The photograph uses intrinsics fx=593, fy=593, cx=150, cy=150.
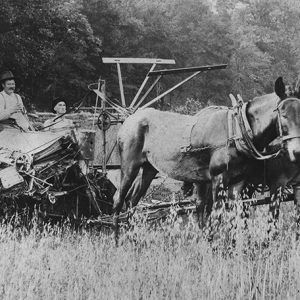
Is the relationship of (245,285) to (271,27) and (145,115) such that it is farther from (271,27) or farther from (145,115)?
(271,27)

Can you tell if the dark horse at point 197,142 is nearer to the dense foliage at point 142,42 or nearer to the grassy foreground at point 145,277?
the grassy foreground at point 145,277

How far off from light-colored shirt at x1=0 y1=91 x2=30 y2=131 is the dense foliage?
15391 millimetres

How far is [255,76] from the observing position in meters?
51.5

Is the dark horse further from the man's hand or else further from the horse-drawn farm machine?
the man's hand

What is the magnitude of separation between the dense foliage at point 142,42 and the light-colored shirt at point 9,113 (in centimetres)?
1539

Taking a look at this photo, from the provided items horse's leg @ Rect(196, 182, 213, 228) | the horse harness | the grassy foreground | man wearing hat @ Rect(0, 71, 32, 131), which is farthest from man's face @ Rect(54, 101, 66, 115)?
the grassy foreground

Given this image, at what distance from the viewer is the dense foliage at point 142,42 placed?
24.9 metres

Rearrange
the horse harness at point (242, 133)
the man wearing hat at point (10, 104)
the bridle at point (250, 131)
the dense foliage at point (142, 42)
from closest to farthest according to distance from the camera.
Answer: the bridle at point (250, 131), the horse harness at point (242, 133), the man wearing hat at point (10, 104), the dense foliage at point (142, 42)

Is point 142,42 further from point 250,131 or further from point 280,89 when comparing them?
point 280,89

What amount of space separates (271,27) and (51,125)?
5917cm

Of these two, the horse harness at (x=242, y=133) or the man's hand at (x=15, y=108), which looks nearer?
the horse harness at (x=242, y=133)

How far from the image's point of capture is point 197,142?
7035 millimetres

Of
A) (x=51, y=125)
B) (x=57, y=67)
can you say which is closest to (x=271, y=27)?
(x=57, y=67)

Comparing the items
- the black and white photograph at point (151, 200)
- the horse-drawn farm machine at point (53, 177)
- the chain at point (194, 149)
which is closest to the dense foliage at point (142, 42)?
the black and white photograph at point (151, 200)
